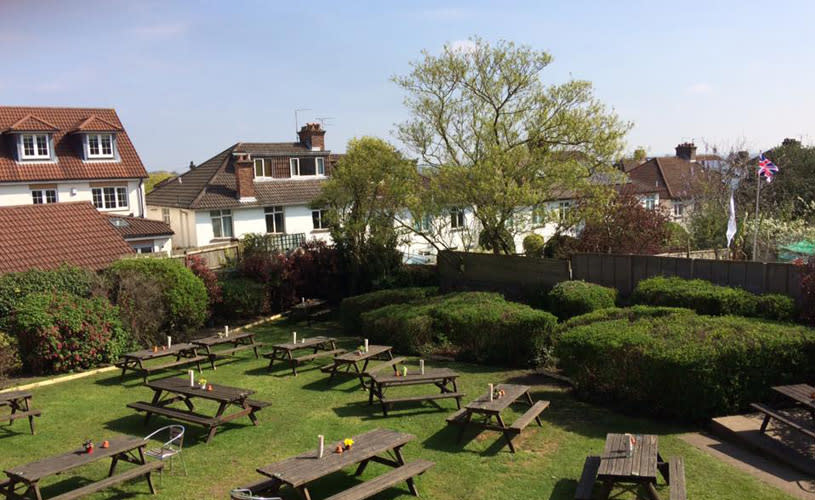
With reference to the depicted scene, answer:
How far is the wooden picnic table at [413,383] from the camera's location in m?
11.6

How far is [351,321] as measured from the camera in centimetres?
2038

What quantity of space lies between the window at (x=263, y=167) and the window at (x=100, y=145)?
832 cm

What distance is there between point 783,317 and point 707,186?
18.8 m

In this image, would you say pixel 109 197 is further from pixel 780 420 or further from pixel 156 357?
pixel 780 420

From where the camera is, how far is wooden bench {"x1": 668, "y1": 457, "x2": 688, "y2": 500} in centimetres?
701

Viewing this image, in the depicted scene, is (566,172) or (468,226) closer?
(566,172)

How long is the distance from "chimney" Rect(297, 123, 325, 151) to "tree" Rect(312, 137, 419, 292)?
55.0 feet

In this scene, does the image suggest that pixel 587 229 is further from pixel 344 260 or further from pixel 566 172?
pixel 344 260

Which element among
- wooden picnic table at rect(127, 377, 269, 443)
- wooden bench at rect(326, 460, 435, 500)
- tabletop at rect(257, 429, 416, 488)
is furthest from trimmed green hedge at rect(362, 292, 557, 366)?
wooden bench at rect(326, 460, 435, 500)

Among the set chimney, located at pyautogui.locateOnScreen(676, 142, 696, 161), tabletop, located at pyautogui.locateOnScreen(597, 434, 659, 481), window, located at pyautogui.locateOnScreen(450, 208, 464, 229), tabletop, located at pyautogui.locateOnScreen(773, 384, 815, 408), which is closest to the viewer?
tabletop, located at pyautogui.locateOnScreen(597, 434, 659, 481)

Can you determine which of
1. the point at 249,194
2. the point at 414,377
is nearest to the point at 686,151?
the point at 249,194

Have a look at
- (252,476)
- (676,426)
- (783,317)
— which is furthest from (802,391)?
(252,476)

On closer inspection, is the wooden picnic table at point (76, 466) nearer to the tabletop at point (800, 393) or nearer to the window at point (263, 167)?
the tabletop at point (800, 393)

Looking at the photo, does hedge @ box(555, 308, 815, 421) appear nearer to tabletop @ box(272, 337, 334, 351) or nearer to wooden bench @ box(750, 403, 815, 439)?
wooden bench @ box(750, 403, 815, 439)
